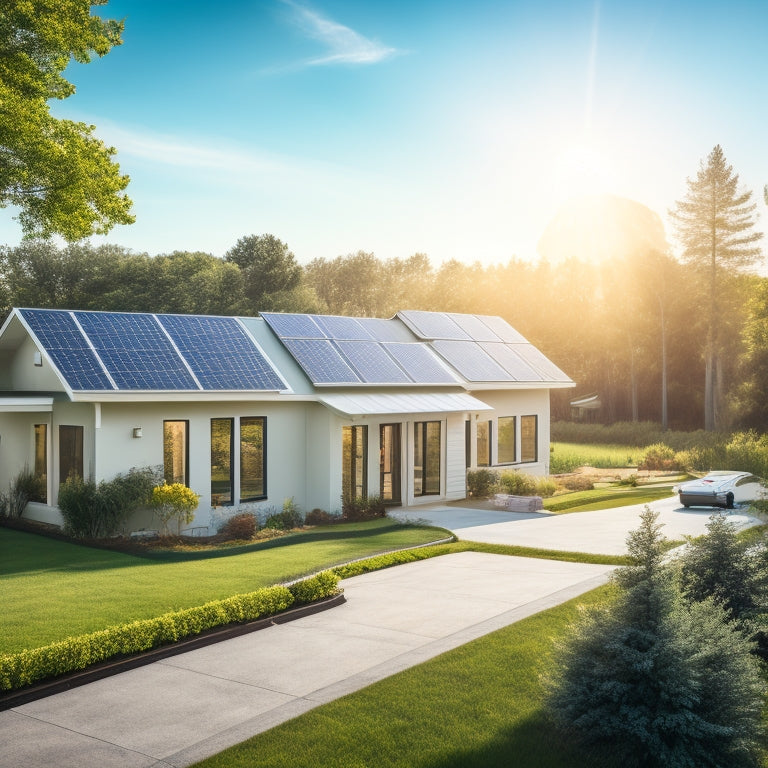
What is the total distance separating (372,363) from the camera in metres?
24.2

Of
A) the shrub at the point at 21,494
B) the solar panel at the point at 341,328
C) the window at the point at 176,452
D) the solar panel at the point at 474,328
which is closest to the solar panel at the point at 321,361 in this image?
the solar panel at the point at 341,328

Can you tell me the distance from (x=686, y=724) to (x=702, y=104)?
1952 cm

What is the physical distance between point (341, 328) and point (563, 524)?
9.97 meters

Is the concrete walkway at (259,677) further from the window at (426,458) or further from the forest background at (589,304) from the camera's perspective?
the forest background at (589,304)

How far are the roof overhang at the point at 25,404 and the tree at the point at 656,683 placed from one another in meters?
14.7

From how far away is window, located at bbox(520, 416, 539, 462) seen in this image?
29203 millimetres

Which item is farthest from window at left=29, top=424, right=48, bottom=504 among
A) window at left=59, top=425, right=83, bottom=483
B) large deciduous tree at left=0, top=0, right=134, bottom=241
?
large deciduous tree at left=0, top=0, right=134, bottom=241

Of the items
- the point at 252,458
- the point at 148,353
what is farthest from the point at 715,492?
the point at 148,353

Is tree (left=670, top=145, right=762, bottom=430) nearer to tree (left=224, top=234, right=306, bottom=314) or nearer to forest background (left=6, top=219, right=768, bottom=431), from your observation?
forest background (left=6, top=219, right=768, bottom=431)

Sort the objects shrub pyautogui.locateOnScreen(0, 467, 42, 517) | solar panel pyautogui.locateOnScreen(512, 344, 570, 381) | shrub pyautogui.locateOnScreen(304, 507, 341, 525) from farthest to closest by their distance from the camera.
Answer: solar panel pyautogui.locateOnScreen(512, 344, 570, 381)
shrub pyautogui.locateOnScreen(304, 507, 341, 525)
shrub pyautogui.locateOnScreen(0, 467, 42, 517)

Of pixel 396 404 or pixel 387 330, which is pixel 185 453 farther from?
pixel 387 330

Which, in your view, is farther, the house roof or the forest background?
the forest background

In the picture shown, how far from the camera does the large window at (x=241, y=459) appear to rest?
19.5 m

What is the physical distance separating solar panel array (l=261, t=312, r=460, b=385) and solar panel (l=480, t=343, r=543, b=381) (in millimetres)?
3193
